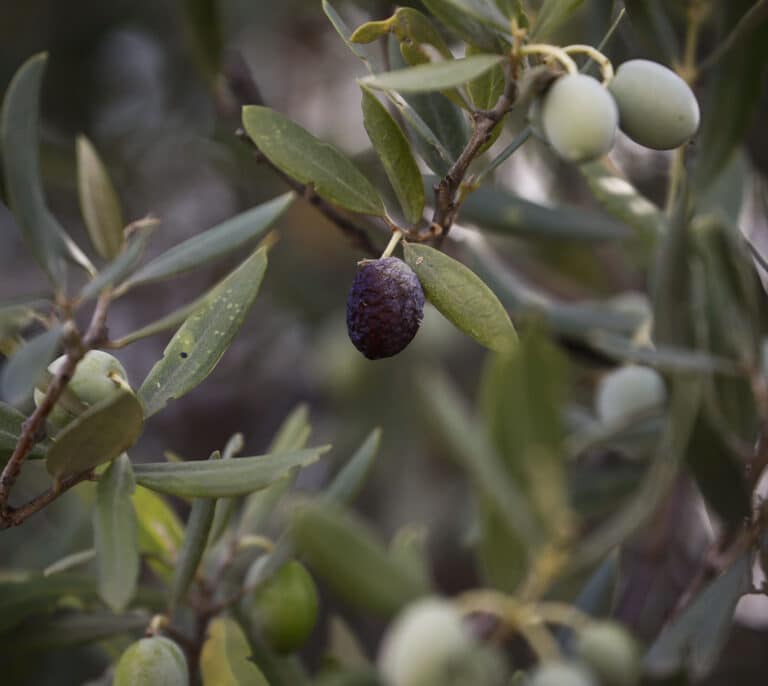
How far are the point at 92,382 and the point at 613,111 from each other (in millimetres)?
387

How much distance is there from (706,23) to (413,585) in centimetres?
108

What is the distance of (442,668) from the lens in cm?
47

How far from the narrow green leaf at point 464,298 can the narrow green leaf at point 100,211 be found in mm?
212

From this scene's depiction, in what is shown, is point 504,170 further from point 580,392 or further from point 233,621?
point 233,621

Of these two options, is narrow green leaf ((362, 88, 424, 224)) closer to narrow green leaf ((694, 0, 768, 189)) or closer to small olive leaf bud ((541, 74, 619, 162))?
small olive leaf bud ((541, 74, 619, 162))

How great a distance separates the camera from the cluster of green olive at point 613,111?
0.62 m

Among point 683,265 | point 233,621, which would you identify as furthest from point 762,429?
point 233,621

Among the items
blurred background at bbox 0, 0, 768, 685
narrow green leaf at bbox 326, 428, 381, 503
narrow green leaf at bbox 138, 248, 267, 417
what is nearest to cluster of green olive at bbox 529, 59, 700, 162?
narrow green leaf at bbox 138, 248, 267, 417

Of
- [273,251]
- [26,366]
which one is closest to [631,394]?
[26,366]

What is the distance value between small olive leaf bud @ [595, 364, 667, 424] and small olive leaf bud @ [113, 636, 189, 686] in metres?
0.58

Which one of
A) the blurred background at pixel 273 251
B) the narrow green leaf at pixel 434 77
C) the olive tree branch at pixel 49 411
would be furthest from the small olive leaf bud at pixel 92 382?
the blurred background at pixel 273 251

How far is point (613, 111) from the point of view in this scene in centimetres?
64

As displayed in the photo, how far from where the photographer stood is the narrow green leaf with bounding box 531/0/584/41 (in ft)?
2.23

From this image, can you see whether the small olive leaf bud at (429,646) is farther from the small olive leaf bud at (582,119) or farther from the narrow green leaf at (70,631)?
the narrow green leaf at (70,631)
